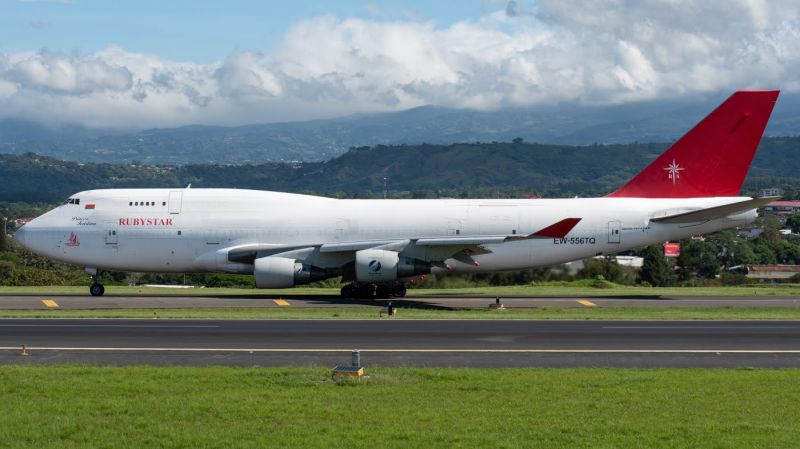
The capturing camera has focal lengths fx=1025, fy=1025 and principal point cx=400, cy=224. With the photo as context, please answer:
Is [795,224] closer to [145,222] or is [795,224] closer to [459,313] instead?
[145,222]

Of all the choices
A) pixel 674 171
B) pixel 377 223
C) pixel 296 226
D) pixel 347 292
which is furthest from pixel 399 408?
pixel 674 171

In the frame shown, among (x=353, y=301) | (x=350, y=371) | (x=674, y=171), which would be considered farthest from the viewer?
(x=674, y=171)

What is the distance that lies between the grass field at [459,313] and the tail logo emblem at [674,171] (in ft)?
24.7

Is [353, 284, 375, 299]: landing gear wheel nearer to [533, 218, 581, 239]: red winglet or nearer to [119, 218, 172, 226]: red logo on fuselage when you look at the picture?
[533, 218, 581, 239]: red winglet

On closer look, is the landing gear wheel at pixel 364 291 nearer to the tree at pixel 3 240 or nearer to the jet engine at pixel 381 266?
the jet engine at pixel 381 266

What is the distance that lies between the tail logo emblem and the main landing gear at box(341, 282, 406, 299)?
1137 cm

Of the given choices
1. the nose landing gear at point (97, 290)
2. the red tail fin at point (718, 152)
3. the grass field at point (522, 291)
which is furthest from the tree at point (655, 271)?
the nose landing gear at point (97, 290)

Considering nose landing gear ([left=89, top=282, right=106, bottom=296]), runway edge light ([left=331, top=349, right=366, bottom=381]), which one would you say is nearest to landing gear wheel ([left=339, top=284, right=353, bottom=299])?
nose landing gear ([left=89, top=282, right=106, bottom=296])

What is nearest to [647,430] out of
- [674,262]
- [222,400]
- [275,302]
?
[222,400]

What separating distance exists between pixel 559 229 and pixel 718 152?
7.56 m

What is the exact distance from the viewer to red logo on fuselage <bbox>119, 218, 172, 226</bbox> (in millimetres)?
38875

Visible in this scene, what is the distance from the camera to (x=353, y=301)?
1447 inches

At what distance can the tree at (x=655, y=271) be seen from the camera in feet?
202

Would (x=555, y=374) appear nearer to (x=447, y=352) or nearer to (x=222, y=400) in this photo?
(x=447, y=352)
